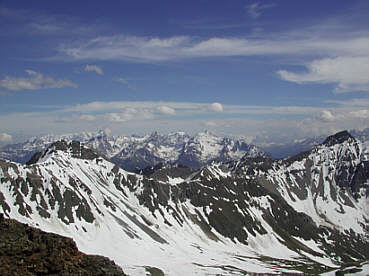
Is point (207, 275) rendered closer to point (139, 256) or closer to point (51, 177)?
point (139, 256)

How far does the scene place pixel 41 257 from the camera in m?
31.3

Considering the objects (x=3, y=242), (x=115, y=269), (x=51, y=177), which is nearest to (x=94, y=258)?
(x=115, y=269)

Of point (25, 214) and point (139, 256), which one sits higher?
point (25, 214)

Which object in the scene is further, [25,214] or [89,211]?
[89,211]

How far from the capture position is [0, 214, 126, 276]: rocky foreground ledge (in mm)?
29750

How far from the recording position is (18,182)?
174 meters

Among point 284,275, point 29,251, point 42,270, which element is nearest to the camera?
point 42,270

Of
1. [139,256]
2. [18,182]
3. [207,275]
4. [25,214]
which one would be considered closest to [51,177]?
[18,182]

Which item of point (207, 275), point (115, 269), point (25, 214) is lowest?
point (207, 275)

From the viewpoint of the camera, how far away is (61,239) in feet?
112

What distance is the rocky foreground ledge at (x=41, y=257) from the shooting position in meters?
29.8

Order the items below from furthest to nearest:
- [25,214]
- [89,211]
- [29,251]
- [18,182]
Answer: [89,211] < [18,182] < [25,214] < [29,251]

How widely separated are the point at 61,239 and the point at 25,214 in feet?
458

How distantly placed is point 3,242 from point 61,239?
5616mm
